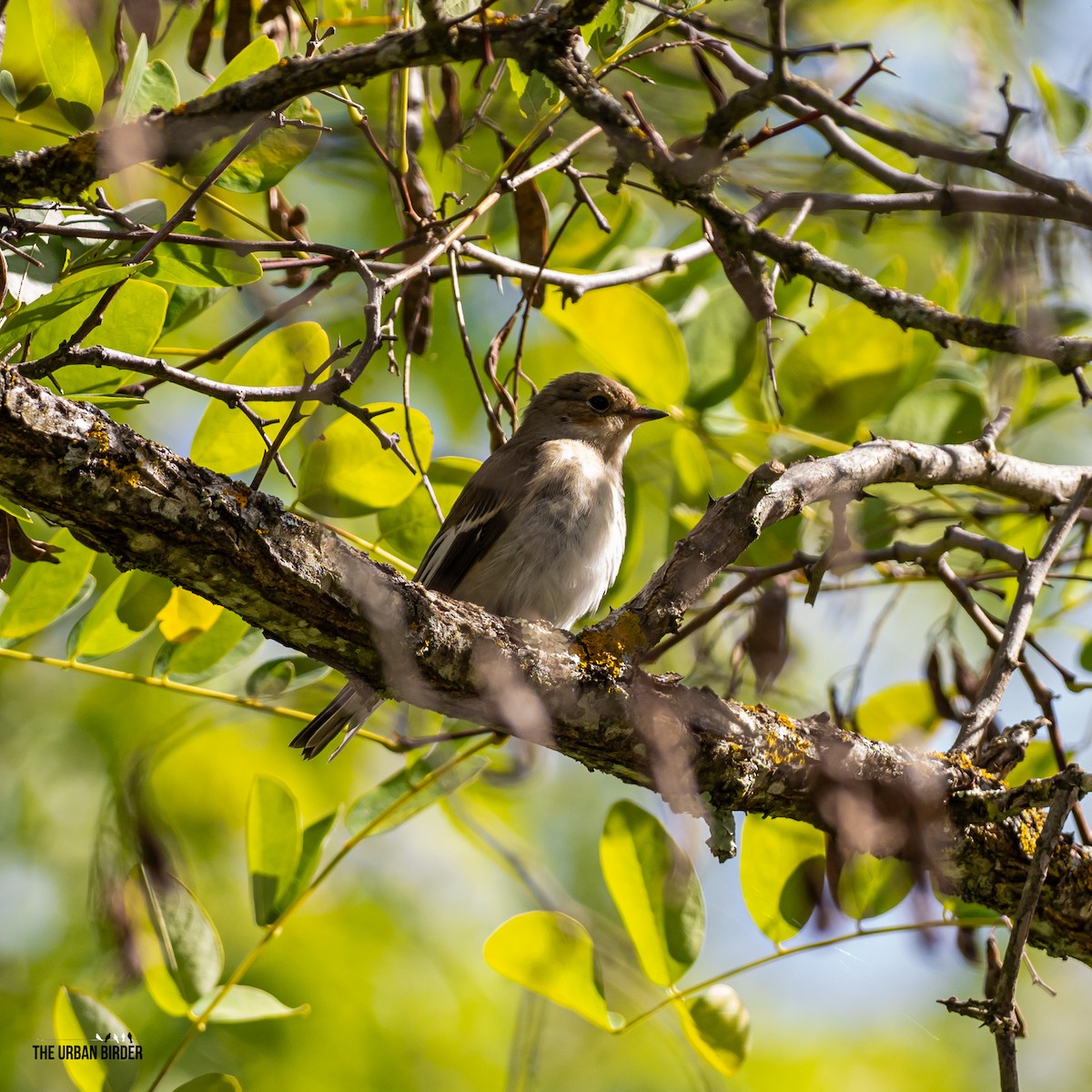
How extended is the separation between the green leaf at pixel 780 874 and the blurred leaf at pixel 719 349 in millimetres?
1608

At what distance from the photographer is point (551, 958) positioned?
294 cm

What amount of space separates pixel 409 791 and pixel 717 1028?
1151 mm

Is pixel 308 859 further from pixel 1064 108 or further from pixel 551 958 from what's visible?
pixel 1064 108

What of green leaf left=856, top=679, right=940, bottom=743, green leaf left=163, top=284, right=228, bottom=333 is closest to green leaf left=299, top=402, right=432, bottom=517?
green leaf left=163, top=284, right=228, bottom=333

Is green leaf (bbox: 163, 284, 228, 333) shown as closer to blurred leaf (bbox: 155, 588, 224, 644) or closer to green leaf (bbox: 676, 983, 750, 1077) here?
blurred leaf (bbox: 155, 588, 224, 644)

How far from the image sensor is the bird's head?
492 cm

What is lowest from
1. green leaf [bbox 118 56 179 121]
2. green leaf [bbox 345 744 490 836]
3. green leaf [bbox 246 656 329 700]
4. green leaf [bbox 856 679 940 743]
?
green leaf [bbox 345 744 490 836]

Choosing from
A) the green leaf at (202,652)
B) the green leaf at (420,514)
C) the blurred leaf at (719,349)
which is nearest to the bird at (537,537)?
the green leaf at (420,514)

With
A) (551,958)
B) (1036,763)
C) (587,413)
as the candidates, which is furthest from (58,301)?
(1036,763)

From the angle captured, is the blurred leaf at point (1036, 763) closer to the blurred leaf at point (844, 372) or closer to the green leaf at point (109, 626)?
the blurred leaf at point (844, 372)

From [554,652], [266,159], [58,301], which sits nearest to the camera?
[58,301]

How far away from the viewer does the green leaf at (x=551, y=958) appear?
2883 mm

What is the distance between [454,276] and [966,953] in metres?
2.63

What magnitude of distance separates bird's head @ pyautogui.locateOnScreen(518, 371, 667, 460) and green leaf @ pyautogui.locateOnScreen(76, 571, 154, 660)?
2.10 meters
